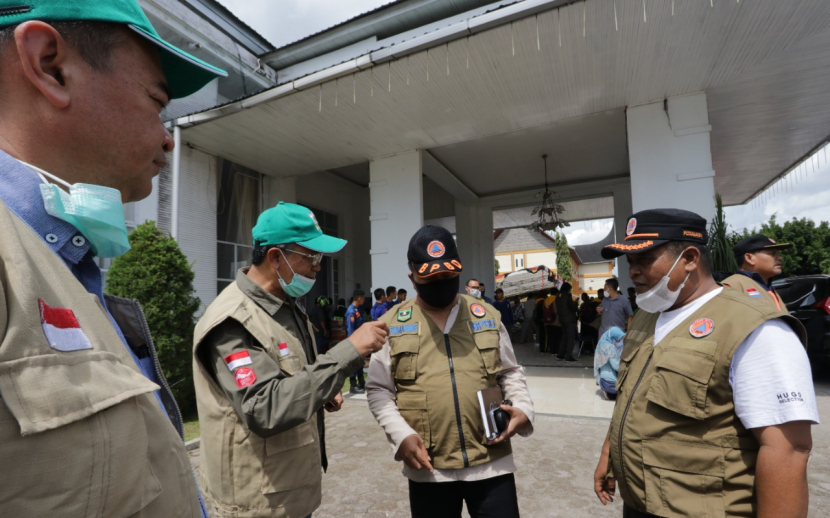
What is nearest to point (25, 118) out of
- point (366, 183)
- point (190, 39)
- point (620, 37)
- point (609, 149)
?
point (620, 37)

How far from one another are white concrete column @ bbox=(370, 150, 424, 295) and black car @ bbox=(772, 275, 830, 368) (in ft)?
22.9

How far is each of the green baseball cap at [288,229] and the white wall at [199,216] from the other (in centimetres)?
787

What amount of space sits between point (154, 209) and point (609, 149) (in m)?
10.7

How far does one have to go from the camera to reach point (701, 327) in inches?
67.2

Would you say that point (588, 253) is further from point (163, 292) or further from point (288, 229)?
point (288, 229)

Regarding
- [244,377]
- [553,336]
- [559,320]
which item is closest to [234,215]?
[559,320]

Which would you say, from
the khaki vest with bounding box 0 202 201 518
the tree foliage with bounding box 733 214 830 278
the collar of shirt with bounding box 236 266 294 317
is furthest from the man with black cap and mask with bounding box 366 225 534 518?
the tree foliage with bounding box 733 214 830 278

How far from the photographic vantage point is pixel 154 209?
27.0 ft

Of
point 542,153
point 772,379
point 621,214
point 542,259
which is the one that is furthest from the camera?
point 542,259

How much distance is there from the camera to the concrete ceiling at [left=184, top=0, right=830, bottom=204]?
18.5ft

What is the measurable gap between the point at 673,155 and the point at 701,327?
7165 millimetres

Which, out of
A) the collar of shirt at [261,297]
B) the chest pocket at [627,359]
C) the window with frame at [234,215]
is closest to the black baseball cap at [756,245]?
the chest pocket at [627,359]

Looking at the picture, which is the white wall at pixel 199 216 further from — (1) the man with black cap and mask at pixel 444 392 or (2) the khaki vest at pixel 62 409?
(2) the khaki vest at pixel 62 409

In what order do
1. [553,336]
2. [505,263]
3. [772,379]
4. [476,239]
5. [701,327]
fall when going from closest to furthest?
1. [772,379]
2. [701,327]
3. [553,336]
4. [476,239]
5. [505,263]
